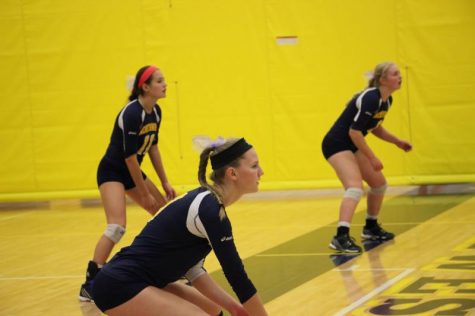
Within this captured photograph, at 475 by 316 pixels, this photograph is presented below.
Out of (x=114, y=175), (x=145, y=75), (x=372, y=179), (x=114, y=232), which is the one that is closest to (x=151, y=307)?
(x=114, y=232)

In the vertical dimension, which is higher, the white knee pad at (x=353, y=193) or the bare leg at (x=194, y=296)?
the bare leg at (x=194, y=296)

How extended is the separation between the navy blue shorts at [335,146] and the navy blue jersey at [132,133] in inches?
67.0

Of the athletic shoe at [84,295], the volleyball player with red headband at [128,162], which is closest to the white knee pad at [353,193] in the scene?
the volleyball player with red headband at [128,162]

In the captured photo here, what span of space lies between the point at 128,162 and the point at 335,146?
2.06 meters

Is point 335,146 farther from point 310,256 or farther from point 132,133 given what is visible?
point 132,133

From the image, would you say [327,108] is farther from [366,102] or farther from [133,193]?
[133,193]

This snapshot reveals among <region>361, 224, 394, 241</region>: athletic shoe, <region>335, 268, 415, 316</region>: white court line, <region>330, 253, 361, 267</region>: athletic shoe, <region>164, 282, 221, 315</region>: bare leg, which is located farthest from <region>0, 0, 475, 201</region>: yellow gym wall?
<region>164, 282, 221, 315</region>: bare leg

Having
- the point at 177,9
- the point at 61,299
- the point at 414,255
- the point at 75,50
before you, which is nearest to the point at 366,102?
the point at 414,255

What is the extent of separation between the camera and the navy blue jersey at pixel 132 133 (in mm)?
6891

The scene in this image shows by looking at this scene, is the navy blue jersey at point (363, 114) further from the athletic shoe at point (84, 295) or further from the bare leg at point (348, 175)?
the athletic shoe at point (84, 295)

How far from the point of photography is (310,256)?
795cm

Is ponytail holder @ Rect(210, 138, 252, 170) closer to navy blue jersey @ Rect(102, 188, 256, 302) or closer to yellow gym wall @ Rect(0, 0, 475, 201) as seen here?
navy blue jersey @ Rect(102, 188, 256, 302)

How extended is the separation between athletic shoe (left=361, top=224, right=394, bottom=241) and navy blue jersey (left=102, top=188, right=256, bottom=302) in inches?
178

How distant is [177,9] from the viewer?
1257 centimetres
